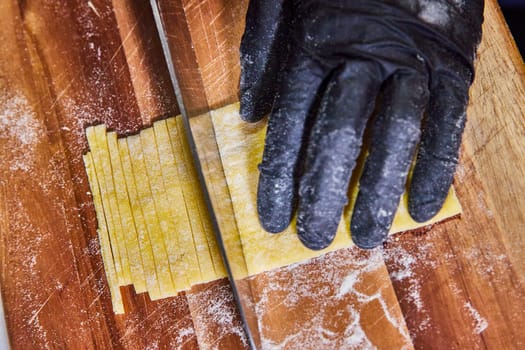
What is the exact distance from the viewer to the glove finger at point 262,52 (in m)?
2.13

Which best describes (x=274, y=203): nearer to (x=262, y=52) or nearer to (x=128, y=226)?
(x=262, y=52)

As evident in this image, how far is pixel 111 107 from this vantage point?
8.63 feet

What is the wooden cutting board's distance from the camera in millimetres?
2232

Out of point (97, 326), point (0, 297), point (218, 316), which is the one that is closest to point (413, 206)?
point (218, 316)

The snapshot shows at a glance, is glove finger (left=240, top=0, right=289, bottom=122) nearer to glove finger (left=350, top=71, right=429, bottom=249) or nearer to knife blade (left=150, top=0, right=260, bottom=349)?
knife blade (left=150, top=0, right=260, bottom=349)

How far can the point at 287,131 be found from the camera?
1.95 metres

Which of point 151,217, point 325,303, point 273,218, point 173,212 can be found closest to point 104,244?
point 151,217

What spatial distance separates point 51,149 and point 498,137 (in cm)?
202

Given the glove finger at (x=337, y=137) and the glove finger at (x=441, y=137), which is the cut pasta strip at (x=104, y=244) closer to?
the glove finger at (x=337, y=137)

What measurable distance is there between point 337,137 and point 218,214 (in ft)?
1.73

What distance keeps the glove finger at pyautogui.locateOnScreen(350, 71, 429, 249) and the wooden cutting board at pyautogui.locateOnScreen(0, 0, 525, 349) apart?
0.45 meters

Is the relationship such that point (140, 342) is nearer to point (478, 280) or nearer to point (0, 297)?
point (0, 297)

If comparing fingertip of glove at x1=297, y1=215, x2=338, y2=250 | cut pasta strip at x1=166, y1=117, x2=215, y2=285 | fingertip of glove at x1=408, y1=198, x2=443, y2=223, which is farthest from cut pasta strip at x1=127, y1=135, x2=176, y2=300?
fingertip of glove at x1=408, y1=198, x2=443, y2=223

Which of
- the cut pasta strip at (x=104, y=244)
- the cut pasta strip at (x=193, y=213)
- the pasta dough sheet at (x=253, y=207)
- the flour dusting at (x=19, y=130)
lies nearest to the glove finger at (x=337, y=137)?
the pasta dough sheet at (x=253, y=207)
